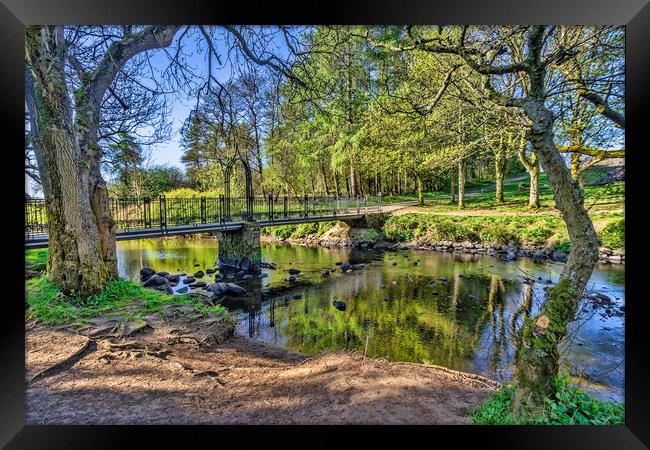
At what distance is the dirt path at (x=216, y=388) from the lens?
2143 mm

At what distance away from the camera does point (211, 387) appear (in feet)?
8.05

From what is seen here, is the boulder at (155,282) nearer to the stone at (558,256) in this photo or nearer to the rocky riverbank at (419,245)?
the rocky riverbank at (419,245)

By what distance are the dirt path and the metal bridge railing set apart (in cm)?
211

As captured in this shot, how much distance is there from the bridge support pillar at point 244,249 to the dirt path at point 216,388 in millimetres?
5327

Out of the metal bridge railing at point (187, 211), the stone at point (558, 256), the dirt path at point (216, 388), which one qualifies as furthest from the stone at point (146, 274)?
the stone at point (558, 256)

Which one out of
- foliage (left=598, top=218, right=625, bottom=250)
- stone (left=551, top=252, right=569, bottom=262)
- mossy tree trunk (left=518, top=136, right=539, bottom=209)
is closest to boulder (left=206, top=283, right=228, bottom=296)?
foliage (left=598, top=218, right=625, bottom=250)

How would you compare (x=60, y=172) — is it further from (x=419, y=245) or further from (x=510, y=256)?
(x=419, y=245)

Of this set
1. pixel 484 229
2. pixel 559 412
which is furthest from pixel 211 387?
pixel 484 229

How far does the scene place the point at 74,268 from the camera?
356cm

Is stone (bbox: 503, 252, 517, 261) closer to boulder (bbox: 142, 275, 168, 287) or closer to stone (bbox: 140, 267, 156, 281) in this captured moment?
boulder (bbox: 142, 275, 168, 287)

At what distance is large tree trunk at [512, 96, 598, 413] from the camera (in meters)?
1.91
